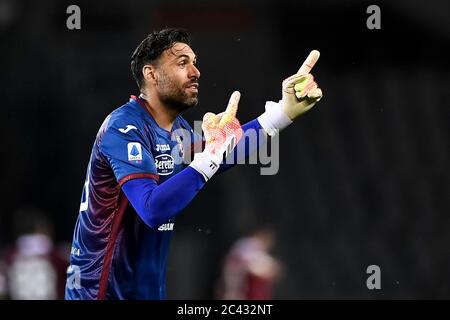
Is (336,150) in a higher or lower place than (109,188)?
higher

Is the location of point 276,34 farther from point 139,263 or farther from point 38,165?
point 139,263

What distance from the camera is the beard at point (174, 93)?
5543 mm

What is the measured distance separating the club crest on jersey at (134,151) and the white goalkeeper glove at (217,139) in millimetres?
292

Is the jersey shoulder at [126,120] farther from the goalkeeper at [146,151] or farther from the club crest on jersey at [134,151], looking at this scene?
the club crest on jersey at [134,151]

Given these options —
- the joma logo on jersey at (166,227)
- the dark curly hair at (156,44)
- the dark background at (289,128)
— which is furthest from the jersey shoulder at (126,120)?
Result: the dark background at (289,128)

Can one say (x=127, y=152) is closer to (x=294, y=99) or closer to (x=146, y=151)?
(x=146, y=151)

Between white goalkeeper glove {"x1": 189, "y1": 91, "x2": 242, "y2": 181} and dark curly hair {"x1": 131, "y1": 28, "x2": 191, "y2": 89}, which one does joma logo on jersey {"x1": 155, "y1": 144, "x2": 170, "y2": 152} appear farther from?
dark curly hair {"x1": 131, "y1": 28, "x2": 191, "y2": 89}

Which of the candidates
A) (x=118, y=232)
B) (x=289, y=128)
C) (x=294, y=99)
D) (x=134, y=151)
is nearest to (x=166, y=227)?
(x=118, y=232)

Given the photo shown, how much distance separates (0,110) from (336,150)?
19.7 ft

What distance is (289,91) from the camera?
562cm

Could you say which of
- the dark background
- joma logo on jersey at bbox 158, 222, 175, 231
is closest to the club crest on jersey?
joma logo on jersey at bbox 158, 222, 175, 231

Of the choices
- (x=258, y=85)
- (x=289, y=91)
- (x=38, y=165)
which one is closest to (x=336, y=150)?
(x=258, y=85)

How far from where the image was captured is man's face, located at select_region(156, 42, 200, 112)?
18.2 feet

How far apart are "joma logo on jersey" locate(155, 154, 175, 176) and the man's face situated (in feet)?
0.99
